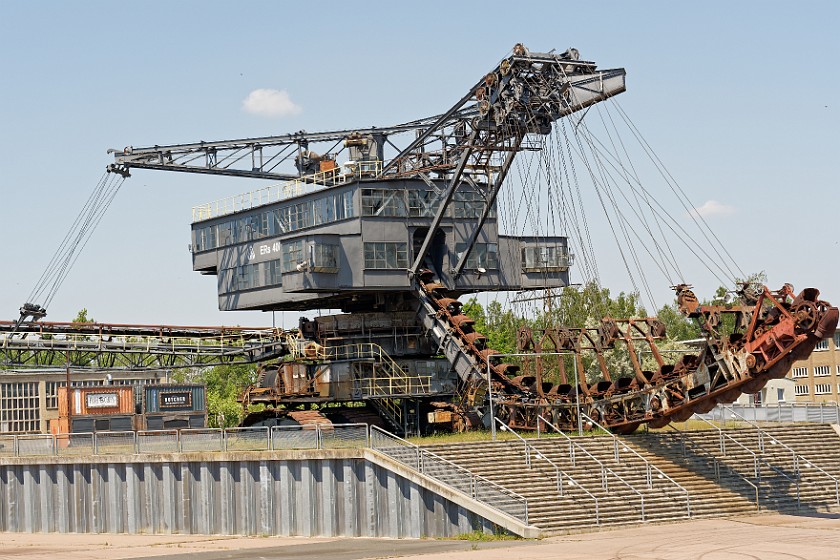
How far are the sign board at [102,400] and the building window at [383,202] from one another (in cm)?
1831

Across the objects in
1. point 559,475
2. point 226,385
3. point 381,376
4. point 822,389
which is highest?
point 381,376

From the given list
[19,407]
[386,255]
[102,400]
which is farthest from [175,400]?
[19,407]

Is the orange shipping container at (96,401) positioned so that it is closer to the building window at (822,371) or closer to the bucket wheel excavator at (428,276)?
the bucket wheel excavator at (428,276)

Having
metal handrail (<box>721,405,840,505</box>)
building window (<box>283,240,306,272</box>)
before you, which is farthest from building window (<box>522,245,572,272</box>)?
metal handrail (<box>721,405,840,505</box>)

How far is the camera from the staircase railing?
127 feet

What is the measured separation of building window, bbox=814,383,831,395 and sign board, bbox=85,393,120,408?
68719 mm

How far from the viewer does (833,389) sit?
10781cm

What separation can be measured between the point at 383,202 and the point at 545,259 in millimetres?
9655

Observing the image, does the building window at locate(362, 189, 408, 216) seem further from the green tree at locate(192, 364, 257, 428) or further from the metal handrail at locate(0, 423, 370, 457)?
the green tree at locate(192, 364, 257, 428)

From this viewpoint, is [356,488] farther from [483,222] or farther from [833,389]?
[833,389]

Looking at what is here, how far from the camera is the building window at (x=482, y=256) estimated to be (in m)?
60.5

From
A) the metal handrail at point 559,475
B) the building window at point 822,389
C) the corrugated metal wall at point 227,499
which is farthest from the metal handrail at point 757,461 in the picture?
the building window at point 822,389

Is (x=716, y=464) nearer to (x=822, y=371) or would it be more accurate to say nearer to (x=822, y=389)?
(x=822, y=389)

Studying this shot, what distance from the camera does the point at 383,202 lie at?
5872cm
